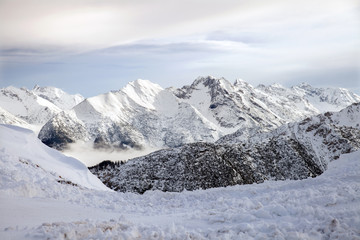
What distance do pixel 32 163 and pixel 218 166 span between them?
87.8 metres

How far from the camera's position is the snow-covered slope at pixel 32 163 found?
20062mm

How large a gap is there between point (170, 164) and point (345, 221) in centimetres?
9609

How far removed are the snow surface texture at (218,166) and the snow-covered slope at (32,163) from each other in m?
61.7

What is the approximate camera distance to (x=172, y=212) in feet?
57.3

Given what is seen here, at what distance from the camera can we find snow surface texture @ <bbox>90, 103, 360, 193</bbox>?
98.1 meters

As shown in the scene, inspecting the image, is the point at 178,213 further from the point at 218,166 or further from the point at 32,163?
the point at 218,166

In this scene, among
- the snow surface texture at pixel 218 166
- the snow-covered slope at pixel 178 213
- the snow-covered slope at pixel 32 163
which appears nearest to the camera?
the snow-covered slope at pixel 178 213

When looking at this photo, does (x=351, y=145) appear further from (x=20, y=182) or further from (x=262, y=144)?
(x=20, y=182)

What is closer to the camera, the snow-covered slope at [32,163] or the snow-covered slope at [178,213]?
the snow-covered slope at [178,213]

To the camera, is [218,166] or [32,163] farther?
[218,166]

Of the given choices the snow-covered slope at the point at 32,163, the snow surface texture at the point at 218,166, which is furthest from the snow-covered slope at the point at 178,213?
the snow surface texture at the point at 218,166

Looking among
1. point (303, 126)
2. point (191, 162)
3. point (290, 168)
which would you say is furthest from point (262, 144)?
point (303, 126)

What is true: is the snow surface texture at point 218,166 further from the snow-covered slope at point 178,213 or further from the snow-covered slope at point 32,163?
the snow-covered slope at point 178,213

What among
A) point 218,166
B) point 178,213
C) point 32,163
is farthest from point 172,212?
point 218,166
